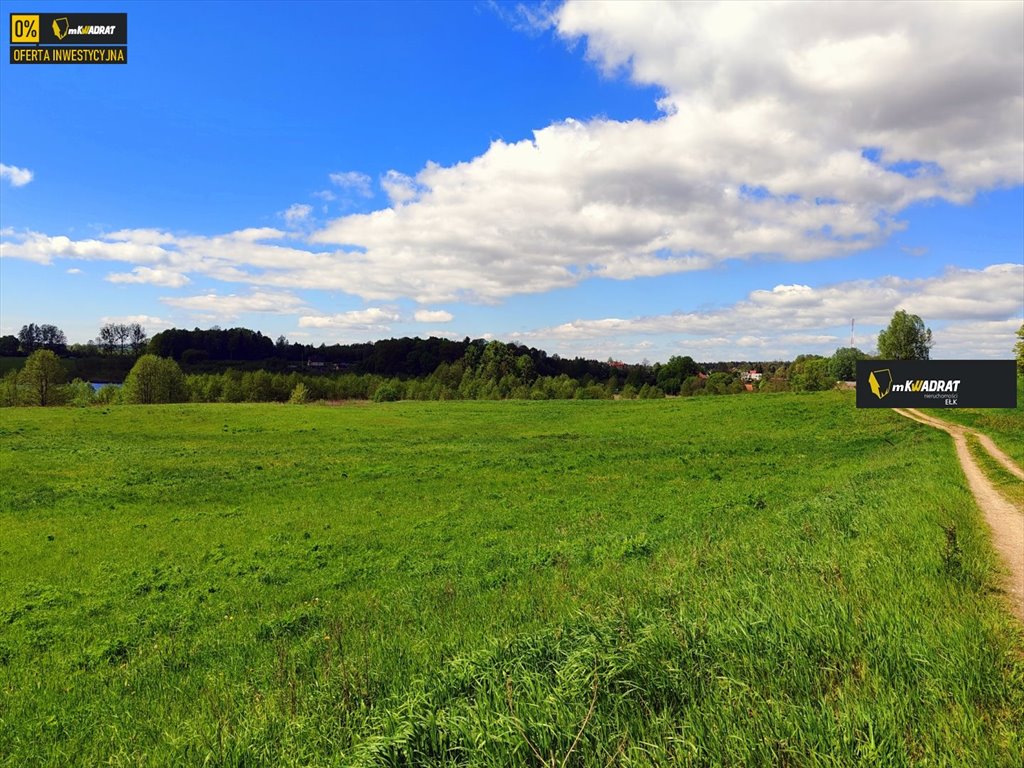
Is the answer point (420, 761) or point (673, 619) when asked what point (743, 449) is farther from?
point (420, 761)

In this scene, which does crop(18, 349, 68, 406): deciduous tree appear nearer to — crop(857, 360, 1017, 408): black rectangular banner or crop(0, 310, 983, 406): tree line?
crop(0, 310, 983, 406): tree line

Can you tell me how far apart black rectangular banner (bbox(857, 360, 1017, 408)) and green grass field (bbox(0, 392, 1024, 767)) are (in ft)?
84.6

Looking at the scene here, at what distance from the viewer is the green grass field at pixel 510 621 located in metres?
4.21

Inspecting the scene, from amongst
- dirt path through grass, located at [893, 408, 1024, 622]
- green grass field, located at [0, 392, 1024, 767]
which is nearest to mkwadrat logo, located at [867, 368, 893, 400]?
dirt path through grass, located at [893, 408, 1024, 622]

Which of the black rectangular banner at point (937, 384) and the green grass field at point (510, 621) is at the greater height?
the black rectangular banner at point (937, 384)

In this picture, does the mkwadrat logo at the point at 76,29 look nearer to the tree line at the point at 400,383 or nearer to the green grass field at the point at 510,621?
the green grass field at the point at 510,621

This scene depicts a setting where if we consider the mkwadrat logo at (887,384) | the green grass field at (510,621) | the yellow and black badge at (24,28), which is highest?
the yellow and black badge at (24,28)

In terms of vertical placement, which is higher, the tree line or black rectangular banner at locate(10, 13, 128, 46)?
black rectangular banner at locate(10, 13, 128, 46)

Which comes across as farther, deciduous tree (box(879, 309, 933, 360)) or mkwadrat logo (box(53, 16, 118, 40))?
deciduous tree (box(879, 309, 933, 360))

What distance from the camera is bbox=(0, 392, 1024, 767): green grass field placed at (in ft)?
13.8

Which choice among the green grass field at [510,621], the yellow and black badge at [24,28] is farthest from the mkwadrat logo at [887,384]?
the yellow and black badge at [24,28]

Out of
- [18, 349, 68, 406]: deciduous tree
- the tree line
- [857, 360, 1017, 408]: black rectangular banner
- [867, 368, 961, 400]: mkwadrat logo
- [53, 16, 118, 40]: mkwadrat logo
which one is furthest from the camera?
the tree line

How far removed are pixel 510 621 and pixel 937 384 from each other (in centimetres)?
5352

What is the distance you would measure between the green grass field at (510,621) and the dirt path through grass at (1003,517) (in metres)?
0.30
